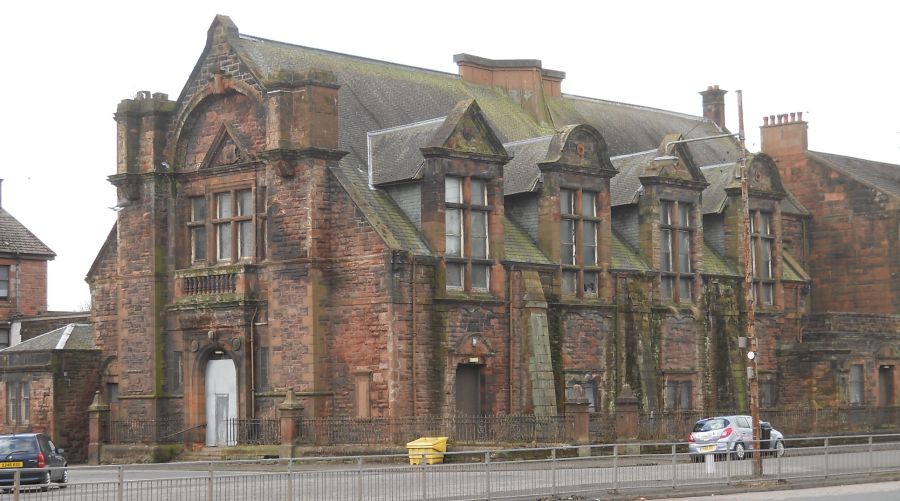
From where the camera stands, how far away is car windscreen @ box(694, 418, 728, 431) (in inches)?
1694

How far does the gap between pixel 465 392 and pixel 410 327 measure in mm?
2877

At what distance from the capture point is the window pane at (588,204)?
47.9 meters

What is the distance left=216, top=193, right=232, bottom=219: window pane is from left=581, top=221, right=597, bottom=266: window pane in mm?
10692

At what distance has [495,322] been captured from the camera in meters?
44.6

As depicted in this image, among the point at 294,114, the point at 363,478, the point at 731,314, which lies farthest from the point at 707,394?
the point at 363,478

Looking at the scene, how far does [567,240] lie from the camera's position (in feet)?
156

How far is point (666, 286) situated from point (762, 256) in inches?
225

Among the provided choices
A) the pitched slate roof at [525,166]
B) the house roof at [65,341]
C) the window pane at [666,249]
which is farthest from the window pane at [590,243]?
the house roof at [65,341]

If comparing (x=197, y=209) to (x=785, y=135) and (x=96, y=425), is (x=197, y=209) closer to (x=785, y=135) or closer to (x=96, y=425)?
(x=96, y=425)

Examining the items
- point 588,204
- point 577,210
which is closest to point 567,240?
point 577,210

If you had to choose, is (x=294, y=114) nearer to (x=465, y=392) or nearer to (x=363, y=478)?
(x=465, y=392)

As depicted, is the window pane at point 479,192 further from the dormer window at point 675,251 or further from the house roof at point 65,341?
the house roof at point 65,341

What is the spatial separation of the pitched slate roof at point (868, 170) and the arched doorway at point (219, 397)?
26568 millimetres

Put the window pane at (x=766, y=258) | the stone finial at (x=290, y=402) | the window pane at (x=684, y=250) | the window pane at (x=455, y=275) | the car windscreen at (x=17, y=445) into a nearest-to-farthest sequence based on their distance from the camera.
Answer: the car windscreen at (x=17, y=445) → the stone finial at (x=290, y=402) → the window pane at (x=455, y=275) → the window pane at (x=684, y=250) → the window pane at (x=766, y=258)
